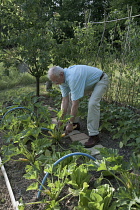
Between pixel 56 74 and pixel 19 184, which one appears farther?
pixel 56 74

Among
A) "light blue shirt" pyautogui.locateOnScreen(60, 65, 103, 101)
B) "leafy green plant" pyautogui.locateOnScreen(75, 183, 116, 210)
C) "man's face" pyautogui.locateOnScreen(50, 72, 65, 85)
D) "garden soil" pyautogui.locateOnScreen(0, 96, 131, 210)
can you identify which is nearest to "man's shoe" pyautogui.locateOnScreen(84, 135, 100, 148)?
"garden soil" pyautogui.locateOnScreen(0, 96, 131, 210)

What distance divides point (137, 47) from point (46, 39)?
6.70ft

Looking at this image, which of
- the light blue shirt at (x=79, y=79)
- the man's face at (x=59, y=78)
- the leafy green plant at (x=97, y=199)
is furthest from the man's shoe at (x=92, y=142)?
the leafy green plant at (x=97, y=199)

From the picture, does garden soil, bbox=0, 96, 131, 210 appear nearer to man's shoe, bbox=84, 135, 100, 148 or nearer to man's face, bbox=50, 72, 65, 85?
man's shoe, bbox=84, 135, 100, 148

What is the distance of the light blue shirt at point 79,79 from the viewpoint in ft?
9.80

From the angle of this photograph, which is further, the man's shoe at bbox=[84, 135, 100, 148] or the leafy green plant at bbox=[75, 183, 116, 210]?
the man's shoe at bbox=[84, 135, 100, 148]

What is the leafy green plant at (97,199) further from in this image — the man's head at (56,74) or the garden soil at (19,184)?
the man's head at (56,74)

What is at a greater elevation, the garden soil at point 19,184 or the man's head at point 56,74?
the man's head at point 56,74

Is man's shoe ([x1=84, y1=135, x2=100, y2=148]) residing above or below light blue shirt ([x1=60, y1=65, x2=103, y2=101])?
below

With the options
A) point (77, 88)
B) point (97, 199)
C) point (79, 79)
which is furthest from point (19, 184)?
point (79, 79)

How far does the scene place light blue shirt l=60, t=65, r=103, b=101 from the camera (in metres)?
2.99

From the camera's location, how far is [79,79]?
3.01m

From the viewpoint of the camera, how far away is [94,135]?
131 inches

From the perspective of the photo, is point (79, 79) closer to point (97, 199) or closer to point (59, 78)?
point (59, 78)
